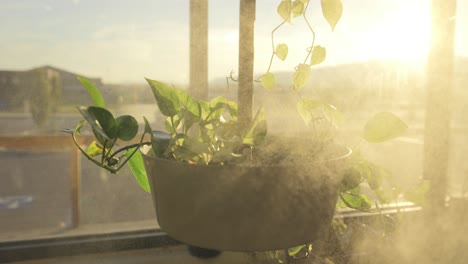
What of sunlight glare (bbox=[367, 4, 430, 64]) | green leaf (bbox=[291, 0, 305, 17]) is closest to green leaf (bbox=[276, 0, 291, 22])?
green leaf (bbox=[291, 0, 305, 17])

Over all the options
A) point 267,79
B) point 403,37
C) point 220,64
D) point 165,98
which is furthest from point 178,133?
point 403,37

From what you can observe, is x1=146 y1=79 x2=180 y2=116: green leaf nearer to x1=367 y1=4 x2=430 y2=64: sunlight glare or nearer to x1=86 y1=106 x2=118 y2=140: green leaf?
x1=86 y1=106 x2=118 y2=140: green leaf

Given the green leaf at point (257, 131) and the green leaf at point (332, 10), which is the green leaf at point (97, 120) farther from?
the green leaf at point (332, 10)

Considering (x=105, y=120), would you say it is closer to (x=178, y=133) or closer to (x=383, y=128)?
(x=178, y=133)

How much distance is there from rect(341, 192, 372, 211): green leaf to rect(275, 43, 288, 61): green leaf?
18cm

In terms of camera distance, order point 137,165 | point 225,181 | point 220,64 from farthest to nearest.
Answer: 1. point 220,64
2. point 137,165
3. point 225,181

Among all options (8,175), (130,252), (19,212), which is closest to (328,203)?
(130,252)

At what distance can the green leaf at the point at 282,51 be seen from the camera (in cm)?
43

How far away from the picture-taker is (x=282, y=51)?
0.43 metres

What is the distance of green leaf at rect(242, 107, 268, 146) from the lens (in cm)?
29

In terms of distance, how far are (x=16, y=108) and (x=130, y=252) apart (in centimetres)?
55

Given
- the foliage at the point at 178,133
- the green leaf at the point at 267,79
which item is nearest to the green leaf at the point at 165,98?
the foliage at the point at 178,133

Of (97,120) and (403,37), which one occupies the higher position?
(403,37)

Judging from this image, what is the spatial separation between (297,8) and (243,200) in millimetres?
231
